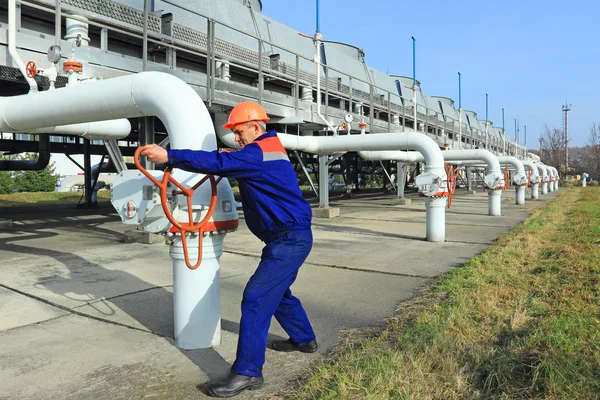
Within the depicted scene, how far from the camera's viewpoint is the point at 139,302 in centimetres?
404

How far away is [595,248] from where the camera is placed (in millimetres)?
6250

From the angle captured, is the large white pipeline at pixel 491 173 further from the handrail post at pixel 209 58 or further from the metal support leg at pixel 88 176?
the metal support leg at pixel 88 176

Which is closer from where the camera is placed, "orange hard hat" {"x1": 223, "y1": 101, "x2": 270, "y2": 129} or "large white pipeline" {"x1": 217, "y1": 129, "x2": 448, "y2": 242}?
"orange hard hat" {"x1": 223, "y1": 101, "x2": 270, "y2": 129}

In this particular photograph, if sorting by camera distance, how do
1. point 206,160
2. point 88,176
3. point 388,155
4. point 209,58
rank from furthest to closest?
point 388,155 → point 88,176 → point 209,58 → point 206,160

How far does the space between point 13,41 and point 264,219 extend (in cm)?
417

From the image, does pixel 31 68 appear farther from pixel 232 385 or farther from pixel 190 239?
pixel 232 385

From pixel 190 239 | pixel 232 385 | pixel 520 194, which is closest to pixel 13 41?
pixel 190 239

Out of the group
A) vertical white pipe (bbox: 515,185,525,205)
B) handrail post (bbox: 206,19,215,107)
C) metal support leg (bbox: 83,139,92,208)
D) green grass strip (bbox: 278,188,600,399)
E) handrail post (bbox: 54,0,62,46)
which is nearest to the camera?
green grass strip (bbox: 278,188,600,399)

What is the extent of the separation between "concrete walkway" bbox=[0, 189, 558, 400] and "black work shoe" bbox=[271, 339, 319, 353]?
5cm

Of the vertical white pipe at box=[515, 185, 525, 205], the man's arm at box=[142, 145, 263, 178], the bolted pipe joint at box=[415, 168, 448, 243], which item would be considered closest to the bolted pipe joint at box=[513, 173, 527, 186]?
the vertical white pipe at box=[515, 185, 525, 205]

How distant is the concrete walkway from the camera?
103 inches

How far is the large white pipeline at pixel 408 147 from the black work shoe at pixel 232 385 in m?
5.73

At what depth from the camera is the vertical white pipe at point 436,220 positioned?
7648mm

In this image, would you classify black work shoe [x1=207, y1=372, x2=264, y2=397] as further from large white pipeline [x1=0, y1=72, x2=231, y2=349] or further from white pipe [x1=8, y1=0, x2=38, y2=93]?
white pipe [x1=8, y1=0, x2=38, y2=93]
